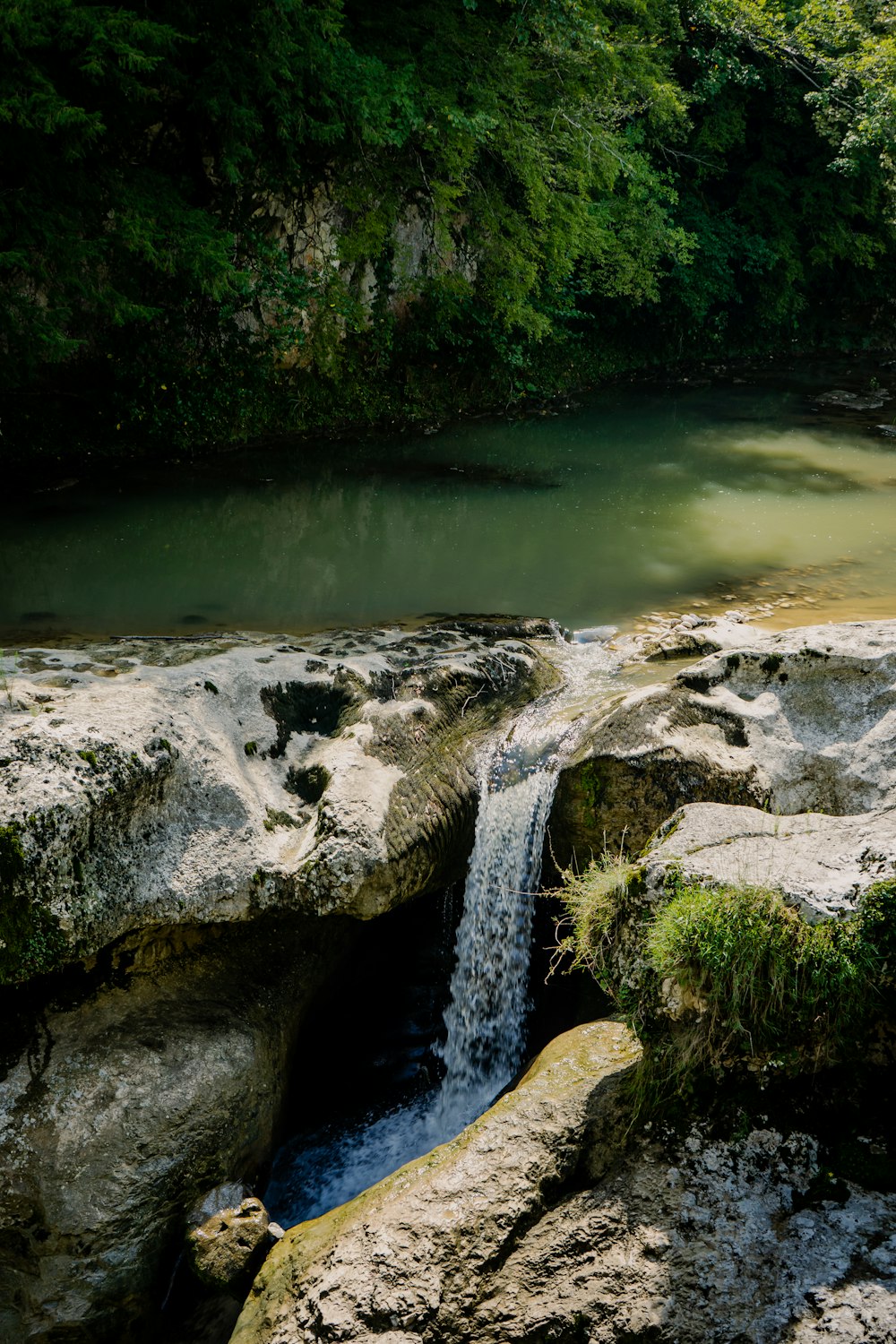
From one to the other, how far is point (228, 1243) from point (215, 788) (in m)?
1.76

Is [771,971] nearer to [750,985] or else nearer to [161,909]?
[750,985]

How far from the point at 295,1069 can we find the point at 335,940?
62 centimetres

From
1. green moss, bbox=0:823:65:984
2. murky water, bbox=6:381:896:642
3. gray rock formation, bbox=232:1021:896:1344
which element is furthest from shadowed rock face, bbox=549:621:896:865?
murky water, bbox=6:381:896:642

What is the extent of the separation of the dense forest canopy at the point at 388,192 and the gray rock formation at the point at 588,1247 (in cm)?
750

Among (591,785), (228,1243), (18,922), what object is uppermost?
(591,785)

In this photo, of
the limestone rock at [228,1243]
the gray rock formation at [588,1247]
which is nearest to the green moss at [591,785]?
the gray rock formation at [588,1247]

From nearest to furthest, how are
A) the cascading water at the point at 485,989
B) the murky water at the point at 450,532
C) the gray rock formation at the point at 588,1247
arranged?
1. the gray rock formation at the point at 588,1247
2. the cascading water at the point at 485,989
3. the murky water at the point at 450,532

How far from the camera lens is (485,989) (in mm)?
5039

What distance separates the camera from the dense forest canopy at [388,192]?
880 centimetres

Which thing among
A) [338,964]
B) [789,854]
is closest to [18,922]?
[338,964]

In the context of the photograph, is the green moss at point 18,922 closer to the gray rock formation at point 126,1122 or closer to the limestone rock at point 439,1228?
the gray rock formation at point 126,1122

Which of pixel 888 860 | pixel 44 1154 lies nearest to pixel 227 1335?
pixel 44 1154

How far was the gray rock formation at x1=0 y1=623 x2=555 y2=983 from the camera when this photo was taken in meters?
3.83

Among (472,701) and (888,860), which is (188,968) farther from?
(888,860)
